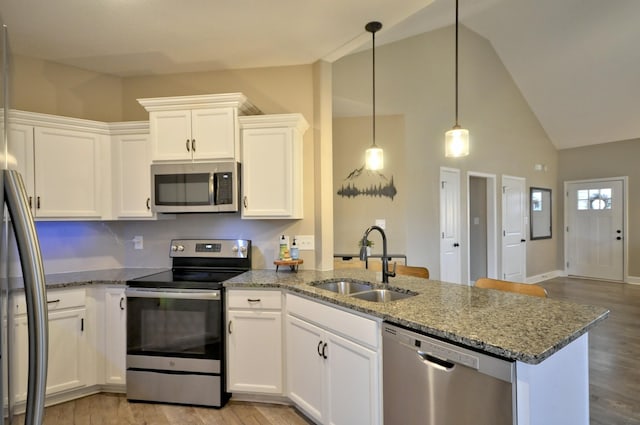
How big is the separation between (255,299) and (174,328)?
0.62 meters

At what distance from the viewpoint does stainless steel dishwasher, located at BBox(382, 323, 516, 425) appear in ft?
3.68

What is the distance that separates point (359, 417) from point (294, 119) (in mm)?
2008

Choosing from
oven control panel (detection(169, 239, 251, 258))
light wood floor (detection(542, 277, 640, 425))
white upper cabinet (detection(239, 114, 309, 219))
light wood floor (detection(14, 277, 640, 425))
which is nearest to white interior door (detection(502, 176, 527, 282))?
light wood floor (detection(542, 277, 640, 425))

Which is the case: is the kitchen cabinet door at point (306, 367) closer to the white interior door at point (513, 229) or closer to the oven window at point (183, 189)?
the oven window at point (183, 189)

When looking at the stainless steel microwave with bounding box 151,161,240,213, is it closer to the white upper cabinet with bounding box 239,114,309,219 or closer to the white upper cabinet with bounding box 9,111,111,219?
the white upper cabinet with bounding box 239,114,309,219

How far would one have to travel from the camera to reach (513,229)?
20.0ft

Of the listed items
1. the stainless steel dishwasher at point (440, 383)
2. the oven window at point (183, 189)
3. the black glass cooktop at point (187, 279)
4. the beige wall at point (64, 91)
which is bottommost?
the stainless steel dishwasher at point (440, 383)

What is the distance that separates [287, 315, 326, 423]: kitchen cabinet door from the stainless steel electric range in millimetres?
502

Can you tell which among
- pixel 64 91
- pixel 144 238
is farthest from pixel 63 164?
pixel 144 238

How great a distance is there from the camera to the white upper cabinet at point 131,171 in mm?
2740

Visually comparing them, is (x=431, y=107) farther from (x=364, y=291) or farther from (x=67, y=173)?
(x=67, y=173)

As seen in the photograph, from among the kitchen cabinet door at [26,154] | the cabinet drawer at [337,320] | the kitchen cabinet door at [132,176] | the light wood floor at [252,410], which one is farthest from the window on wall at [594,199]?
the kitchen cabinet door at [26,154]

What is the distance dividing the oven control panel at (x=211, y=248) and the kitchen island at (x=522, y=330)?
98 centimetres

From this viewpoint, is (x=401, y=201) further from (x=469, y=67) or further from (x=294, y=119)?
(x=469, y=67)
